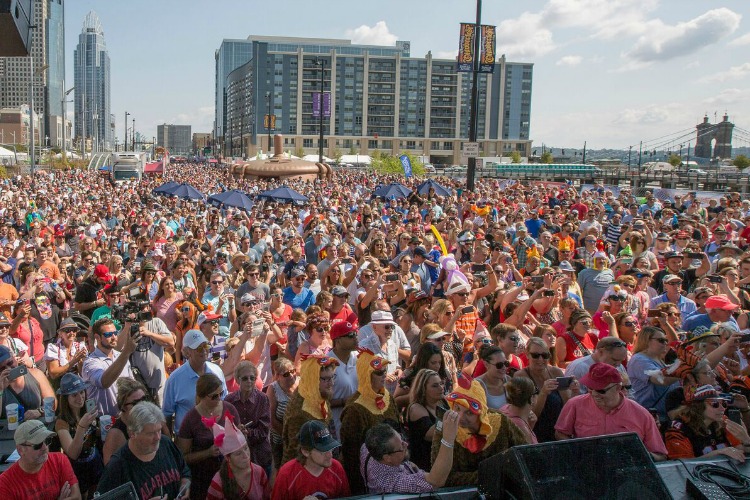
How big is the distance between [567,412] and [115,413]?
3.18 metres

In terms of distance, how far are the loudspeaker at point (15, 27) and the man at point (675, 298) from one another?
6.53m

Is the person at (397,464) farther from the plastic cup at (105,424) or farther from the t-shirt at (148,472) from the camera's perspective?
the plastic cup at (105,424)

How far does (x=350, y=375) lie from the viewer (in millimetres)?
5102

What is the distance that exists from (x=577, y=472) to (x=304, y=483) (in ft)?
4.82

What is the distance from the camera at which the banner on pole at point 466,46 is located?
738 inches

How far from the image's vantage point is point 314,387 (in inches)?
177

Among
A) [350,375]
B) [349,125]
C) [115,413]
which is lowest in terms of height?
[115,413]

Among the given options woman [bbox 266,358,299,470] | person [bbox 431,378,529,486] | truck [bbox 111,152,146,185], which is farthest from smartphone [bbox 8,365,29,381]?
truck [bbox 111,152,146,185]

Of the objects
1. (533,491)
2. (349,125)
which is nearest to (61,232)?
(533,491)

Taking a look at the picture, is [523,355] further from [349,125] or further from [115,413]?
[349,125]

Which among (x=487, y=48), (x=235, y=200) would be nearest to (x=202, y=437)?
(x=235, y=200)

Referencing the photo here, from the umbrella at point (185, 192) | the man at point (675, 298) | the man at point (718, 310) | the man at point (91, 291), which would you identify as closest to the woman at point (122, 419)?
the man at point (91, 291)

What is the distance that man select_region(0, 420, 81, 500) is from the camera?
357 cm

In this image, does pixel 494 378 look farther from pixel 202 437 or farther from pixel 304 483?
pixel 202 437
